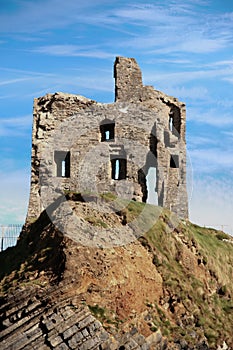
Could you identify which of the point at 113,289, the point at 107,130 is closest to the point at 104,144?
the point at 107,130

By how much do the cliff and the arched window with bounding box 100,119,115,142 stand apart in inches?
290

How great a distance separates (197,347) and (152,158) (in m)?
14.2

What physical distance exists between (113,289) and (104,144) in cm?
1333

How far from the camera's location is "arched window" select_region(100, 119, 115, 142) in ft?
106

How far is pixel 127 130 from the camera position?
1276 inches

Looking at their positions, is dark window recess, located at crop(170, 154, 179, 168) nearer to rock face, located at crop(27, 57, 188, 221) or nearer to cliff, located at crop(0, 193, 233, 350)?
rock face, located at crop(27, 57, 188, 221)

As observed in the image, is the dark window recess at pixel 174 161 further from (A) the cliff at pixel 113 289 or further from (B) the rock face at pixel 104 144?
(A) the cliff at pixel 113 289

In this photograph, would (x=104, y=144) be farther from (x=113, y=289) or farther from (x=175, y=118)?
Answer: (x=113, y=289)

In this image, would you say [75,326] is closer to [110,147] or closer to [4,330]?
[4,330]

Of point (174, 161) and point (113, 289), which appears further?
point (174, 161)

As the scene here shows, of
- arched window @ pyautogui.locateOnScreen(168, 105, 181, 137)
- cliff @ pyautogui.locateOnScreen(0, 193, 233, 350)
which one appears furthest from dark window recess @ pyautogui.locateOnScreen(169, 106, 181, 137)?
cliff @ pyautogui.locateOnScreen(0, 193, 233, 350)

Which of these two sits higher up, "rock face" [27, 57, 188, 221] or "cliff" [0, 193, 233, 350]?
"rock face" [27, 57, 188, 221]

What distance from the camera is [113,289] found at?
19.6 meters

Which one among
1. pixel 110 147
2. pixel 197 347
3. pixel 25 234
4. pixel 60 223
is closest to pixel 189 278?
pixel 197 347
